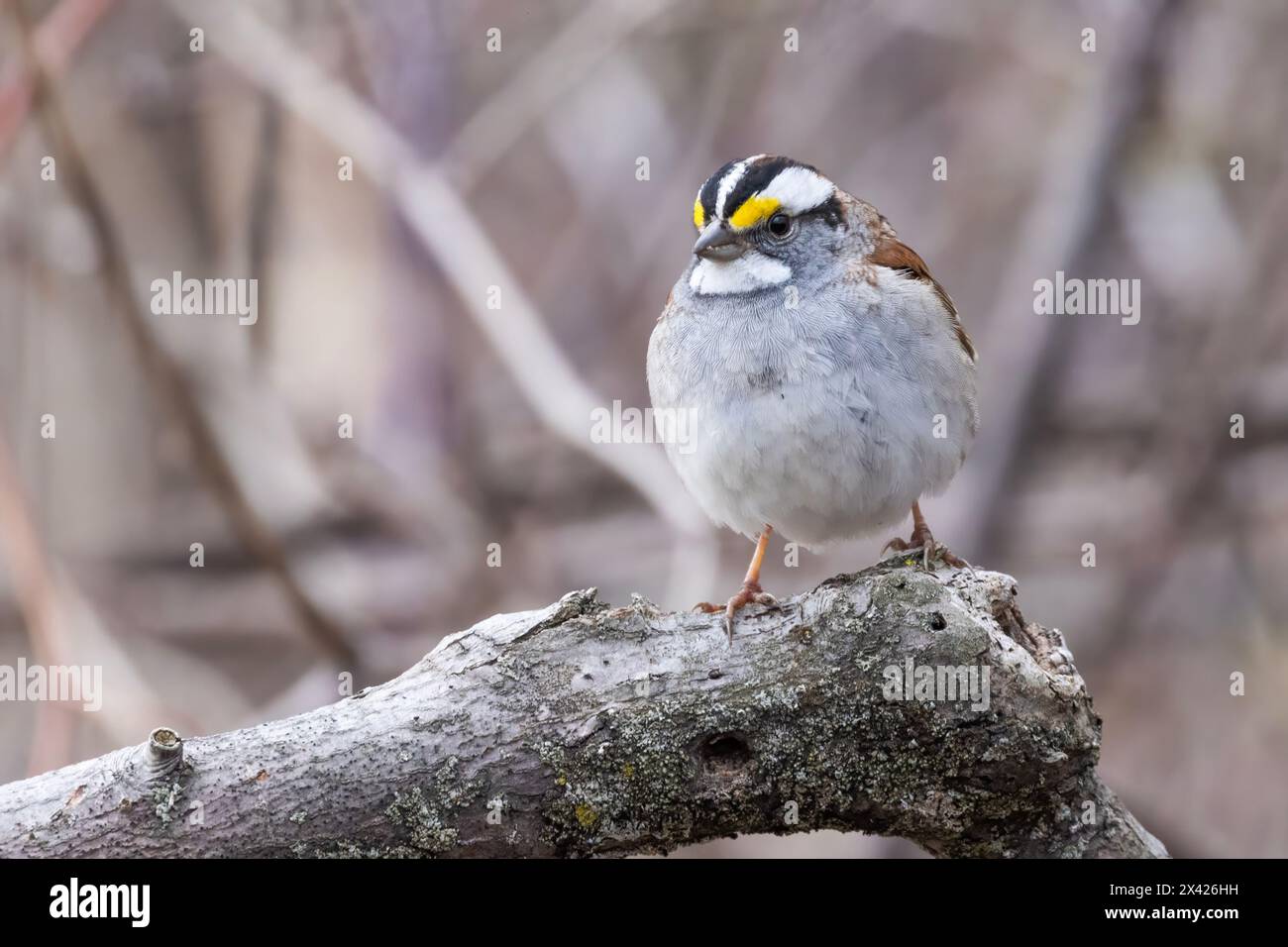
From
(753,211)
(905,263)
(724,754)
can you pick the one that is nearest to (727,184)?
(753,211)

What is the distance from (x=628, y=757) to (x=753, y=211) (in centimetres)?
174

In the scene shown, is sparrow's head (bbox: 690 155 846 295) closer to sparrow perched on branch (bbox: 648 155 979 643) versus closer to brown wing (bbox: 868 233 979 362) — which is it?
sparrow perched on branch (bbox: 648 155 979 643)

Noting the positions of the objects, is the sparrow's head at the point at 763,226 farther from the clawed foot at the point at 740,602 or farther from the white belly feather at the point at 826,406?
the clawed foot at the point at 740,602

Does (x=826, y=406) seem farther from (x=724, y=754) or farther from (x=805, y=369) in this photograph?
(x=724, y=754)

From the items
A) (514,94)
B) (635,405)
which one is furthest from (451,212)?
(635,405)

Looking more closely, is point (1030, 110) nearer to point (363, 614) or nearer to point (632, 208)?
point (632, 208)

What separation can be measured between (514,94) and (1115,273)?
9.97 ft

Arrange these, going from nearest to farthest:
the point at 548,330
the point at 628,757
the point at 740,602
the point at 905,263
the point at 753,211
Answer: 1. the point at 628,757
2. the point at 740,602
3. the point at 753,211
4. the point at 905,263
5. the point at 548,330

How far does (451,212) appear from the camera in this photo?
5.93m

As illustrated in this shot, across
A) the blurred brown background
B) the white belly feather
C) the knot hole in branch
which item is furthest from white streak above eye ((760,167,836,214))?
the blurred brown background

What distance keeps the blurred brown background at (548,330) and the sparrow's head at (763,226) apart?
1869mm

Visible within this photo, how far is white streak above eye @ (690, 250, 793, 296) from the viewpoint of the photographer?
3799 mm

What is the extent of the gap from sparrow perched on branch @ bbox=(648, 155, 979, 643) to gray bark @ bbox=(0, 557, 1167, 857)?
576mm

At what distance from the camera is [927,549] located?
11.4 feet
